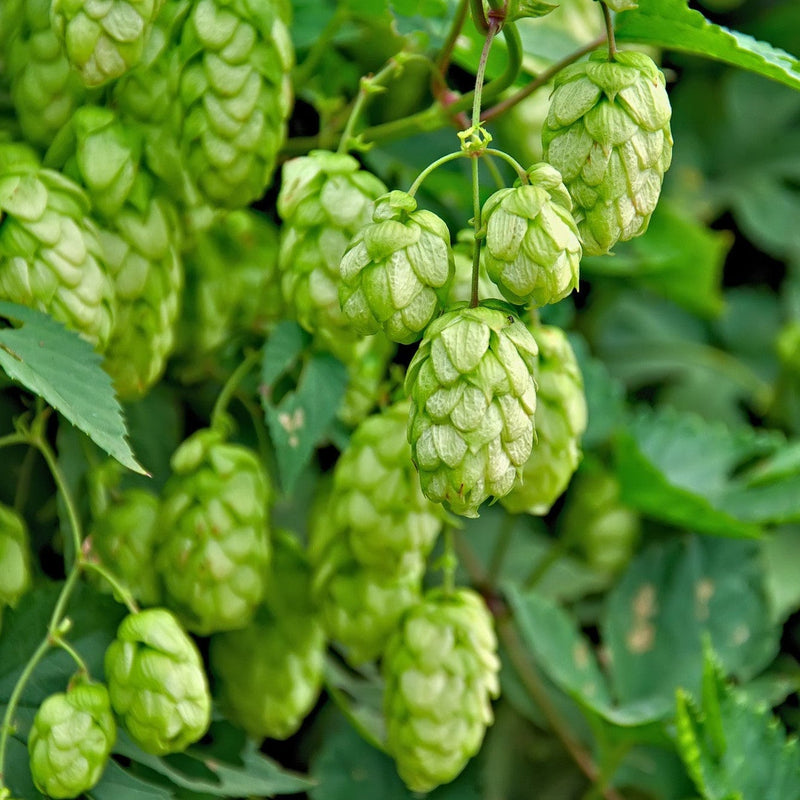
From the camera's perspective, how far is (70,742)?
2.89ft

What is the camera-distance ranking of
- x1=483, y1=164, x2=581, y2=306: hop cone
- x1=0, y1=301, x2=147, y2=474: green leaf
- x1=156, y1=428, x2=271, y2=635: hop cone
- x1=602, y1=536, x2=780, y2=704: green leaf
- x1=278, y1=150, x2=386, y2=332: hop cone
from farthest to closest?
1. x1=602, y1=536, x2=780, y2=704: green leaf
2. x1=156, y1=428, x2=271, y2=635: hop cone
3. x1=278, y1=150, x2=386, y2=332: hop cone
4. x1=0, y1=301, x2=147, y2=474: green leaf
5. x1=483, y1=164, x2=581, y2=306: hop cone

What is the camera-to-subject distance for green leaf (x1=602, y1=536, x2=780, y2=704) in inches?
59.9

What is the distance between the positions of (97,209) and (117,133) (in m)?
0.07

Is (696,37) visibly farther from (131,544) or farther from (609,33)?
(131,544)

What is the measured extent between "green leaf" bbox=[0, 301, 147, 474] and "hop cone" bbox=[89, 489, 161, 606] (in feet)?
0.87

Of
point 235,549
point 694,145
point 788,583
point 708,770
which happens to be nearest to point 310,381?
point 235,549

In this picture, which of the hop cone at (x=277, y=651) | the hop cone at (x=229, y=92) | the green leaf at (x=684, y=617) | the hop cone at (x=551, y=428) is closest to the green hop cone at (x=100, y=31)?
the hop cone at (x=229, y=92)

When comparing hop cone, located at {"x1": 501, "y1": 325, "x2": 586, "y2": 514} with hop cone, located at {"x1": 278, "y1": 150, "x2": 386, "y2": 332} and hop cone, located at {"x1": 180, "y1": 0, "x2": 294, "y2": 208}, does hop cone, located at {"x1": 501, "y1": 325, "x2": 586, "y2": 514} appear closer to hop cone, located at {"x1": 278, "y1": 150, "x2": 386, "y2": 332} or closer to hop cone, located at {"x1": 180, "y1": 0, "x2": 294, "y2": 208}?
hop cone, located at {"x1": 278, "y1": 150, "x2": 386, "y2": 332}

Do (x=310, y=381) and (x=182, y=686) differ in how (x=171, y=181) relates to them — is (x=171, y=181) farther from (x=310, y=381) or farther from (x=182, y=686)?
(x=182, y=686)

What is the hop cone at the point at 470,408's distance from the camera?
74 cm

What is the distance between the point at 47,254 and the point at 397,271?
0.31 meters

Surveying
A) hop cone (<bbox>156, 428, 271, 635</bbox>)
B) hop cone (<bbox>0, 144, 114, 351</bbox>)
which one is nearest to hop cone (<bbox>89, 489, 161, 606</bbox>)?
hop cone (<bbox>156, 428, 271, 635</bbox>)

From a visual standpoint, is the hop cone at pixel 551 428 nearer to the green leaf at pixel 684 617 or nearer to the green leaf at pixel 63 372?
the green leaf at pixel 63 372

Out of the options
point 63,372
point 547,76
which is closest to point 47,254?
point 63,372
